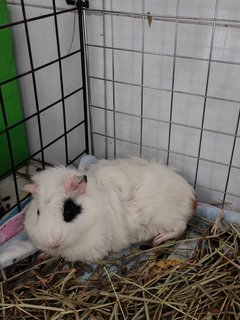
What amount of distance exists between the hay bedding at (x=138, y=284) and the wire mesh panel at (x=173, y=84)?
0.98 feet

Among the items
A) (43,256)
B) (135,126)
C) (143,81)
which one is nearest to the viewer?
(43,256)

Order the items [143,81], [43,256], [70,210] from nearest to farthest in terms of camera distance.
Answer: [70,210]
[43,256]
[143,81]

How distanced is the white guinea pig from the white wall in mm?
407

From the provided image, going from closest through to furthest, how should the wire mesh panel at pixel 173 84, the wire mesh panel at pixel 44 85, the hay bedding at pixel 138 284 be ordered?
the hay bedding at pixel 138 284 < the wire mesh panel at pixel 173 84 < the wire mesh panel at pixel 44 85

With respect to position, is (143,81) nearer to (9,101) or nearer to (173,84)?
(173,84)

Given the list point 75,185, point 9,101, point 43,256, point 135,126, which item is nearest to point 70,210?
point 75,185

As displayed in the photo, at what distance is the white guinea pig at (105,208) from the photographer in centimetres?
115

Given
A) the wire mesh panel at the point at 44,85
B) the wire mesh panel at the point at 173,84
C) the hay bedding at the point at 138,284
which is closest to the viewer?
the hay bedding at the point at 138,284

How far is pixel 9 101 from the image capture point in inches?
65.9

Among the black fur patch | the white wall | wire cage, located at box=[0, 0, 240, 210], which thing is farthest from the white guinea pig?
the white wall

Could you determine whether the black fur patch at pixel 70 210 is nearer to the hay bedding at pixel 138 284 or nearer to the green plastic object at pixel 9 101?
the hay bedding at pixel 138 284

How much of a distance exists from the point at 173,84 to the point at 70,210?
610 mm

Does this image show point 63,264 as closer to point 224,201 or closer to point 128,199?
point 128,199

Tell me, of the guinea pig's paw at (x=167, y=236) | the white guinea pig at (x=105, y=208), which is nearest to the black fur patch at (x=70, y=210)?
the white guinea pig at (x=105, y=208)
